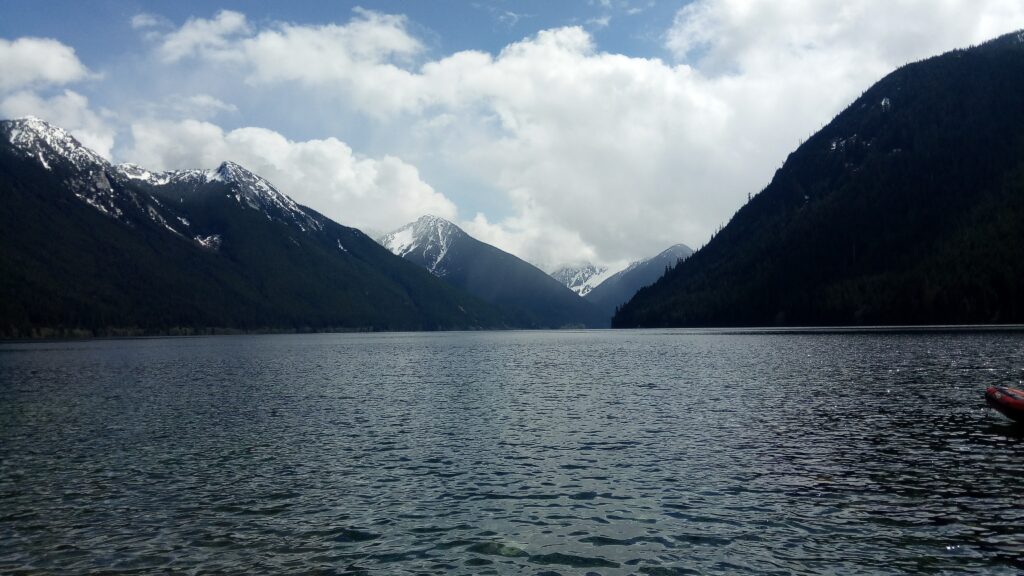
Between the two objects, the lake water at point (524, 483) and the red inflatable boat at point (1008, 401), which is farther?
the red inflatable boat at point (1008, 401)

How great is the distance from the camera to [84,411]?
59.8 meters

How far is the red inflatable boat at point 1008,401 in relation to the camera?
44.0m

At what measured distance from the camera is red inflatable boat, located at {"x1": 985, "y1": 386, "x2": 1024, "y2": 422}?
144 feet

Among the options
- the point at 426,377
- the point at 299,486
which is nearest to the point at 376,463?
the point at 299,486

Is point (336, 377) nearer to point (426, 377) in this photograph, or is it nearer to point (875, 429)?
point (426, 377)

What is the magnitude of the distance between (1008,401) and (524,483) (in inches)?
1438

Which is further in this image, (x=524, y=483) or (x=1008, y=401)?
(x=1008, y=401)

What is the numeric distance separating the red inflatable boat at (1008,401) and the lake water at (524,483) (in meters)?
1.66

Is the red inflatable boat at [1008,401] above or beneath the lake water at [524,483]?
above

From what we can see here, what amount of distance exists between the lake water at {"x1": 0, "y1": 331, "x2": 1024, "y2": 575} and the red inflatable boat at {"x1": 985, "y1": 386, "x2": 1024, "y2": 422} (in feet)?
5.43

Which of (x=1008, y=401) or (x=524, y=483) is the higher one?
Answer: (x=1008, y=401)

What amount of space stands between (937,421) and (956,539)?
2856 centimetres

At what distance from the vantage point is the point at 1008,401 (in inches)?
1762

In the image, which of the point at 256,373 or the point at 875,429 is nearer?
the point at 875,429
